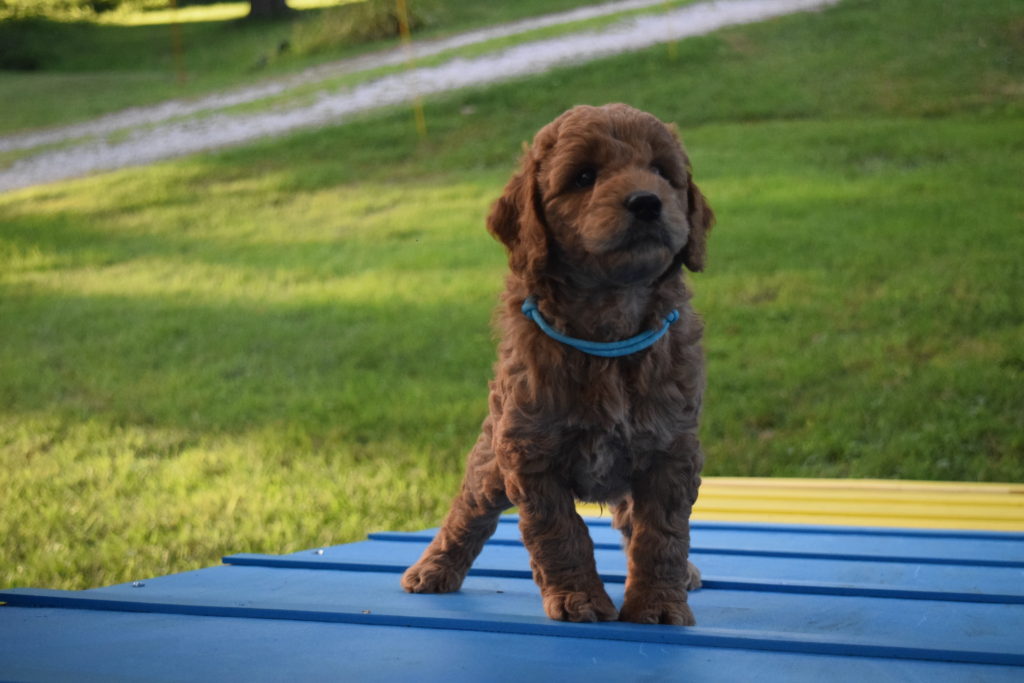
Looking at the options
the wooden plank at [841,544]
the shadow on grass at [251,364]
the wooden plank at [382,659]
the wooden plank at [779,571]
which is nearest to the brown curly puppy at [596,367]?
the wooden plank at [382,659]

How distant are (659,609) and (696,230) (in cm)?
88

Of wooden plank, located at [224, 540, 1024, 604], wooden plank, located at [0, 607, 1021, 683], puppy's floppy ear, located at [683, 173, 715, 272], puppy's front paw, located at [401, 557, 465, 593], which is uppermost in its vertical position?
puppy's floppy ear, located at [683, 173, 715, 272]

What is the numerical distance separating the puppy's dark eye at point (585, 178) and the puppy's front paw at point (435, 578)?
115 centimetres

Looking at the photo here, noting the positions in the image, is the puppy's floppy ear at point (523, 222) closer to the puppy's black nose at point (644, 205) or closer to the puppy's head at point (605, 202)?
the puppy's head at point (605, 202)

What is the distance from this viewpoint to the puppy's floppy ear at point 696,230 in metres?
2.68

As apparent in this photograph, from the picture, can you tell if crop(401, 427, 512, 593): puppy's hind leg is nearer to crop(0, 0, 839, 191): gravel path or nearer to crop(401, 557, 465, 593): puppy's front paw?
crop(401, 557, 465, 593): puppy's front paw

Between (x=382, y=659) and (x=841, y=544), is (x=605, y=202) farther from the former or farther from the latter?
(x=841, y=544)

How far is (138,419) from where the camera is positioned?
7250mm

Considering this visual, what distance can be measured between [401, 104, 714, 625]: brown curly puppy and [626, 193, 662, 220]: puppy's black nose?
0.14 feet

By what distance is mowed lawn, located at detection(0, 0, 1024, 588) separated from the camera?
6.16 meters

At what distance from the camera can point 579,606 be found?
264cm

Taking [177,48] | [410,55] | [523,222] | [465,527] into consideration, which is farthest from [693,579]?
[177,48]

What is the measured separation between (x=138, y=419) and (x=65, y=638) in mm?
4830

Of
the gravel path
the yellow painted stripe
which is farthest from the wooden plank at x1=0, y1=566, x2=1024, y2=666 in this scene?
the gravel path
